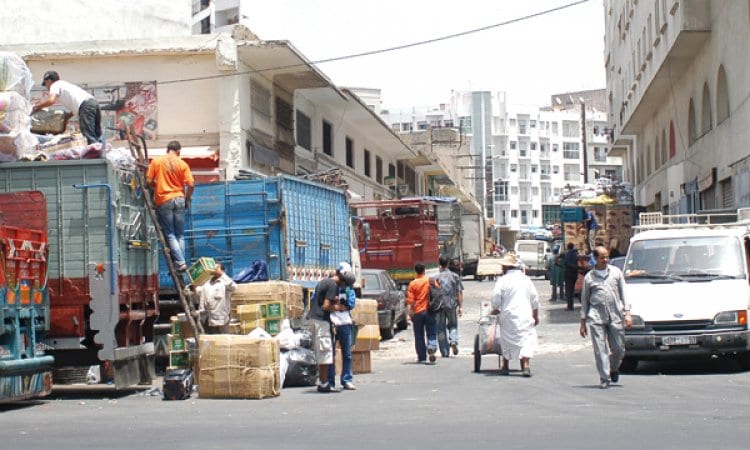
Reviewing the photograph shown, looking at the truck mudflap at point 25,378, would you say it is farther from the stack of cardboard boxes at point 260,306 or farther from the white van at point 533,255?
the white van at point 533,255

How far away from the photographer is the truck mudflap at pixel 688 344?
50.7ft

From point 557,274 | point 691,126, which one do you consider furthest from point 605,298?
point 557,274

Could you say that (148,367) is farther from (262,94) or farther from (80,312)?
(262,94)

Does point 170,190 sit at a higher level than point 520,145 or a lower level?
lower

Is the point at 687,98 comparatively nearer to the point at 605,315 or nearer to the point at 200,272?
the point at 605,315

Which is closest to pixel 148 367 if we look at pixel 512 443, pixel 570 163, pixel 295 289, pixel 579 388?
pixel 295 289

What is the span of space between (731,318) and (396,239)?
18.0m

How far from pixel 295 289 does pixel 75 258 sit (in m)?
4.10

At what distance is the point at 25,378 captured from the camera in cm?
1293

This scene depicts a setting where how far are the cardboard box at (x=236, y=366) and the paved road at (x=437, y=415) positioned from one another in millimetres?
251

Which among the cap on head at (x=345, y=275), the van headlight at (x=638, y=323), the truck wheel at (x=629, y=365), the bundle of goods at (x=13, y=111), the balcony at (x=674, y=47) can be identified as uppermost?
the balcony at (x=674, y=47)

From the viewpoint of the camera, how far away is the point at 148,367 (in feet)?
50.1

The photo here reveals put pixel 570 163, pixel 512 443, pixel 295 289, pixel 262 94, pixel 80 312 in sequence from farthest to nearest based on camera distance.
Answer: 1. pixel 570 163
2. pixel 262 94
3. pixel 295 289
4. pixel 80 312
5. pixel 512 443

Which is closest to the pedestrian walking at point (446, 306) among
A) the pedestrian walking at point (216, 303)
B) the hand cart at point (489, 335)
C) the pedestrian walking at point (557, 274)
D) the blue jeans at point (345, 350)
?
the hand cart at point (489, 335)
